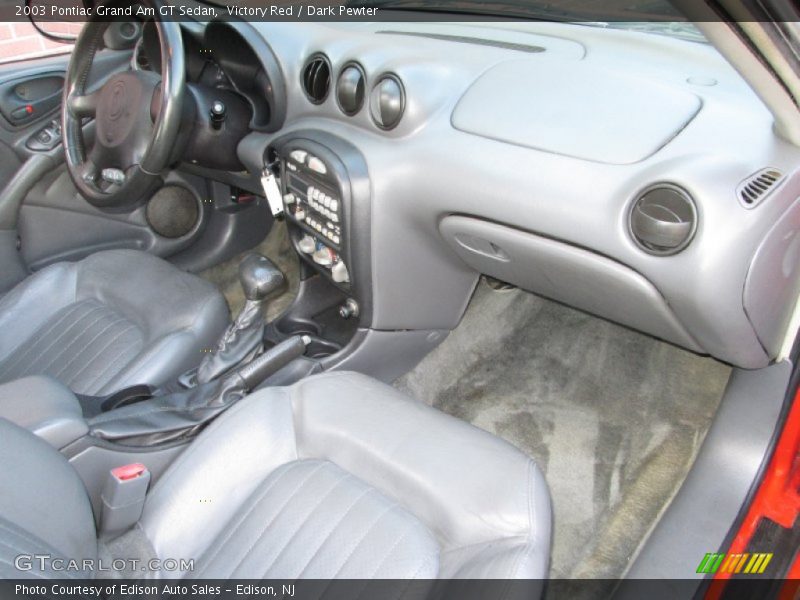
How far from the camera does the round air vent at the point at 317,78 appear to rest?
1701 mm

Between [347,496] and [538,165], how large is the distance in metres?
0.63

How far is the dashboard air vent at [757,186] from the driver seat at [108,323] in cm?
120

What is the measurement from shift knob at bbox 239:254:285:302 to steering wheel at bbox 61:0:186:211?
0.98 feet

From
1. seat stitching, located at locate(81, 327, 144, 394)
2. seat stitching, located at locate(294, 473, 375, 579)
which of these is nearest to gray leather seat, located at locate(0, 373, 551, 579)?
seat stitching, located at locate(294, 473, 375, 579)

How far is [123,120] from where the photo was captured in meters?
1.74

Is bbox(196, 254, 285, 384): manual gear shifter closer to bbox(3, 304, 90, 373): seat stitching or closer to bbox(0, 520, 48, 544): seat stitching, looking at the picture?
bbox(3, 304, 90, 373): seat stitching

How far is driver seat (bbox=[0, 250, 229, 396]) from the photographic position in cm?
167

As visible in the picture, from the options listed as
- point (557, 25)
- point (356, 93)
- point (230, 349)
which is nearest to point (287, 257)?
point (230, 349)

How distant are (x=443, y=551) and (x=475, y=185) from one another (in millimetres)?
653

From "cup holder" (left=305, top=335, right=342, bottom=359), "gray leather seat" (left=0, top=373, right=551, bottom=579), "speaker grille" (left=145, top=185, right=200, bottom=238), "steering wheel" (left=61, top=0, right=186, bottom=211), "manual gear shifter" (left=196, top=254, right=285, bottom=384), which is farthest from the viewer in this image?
"speaker grille" (left=145, top=185, right=200, bottom=238)

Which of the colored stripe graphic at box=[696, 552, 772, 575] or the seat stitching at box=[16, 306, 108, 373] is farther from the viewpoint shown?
the seat stitching at box=[16, 306, 108, 373]

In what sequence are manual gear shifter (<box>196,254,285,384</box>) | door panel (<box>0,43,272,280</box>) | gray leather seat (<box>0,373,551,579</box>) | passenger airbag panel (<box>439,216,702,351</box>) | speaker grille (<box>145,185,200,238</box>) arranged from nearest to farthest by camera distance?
gray leather seat (<box>0,373,551,579</box>) < passenger airbag panel (<box>439,216,702,351</box>) < manual gear shifter (<box>196,254,285,384</box>) < door panel (<box>0,43,272,280</box>) < speaker grille (<box>145,185,200,238</box>)

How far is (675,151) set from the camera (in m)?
1.13

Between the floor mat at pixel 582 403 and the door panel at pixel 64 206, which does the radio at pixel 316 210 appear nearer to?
the floor mat at pixel 582 403
